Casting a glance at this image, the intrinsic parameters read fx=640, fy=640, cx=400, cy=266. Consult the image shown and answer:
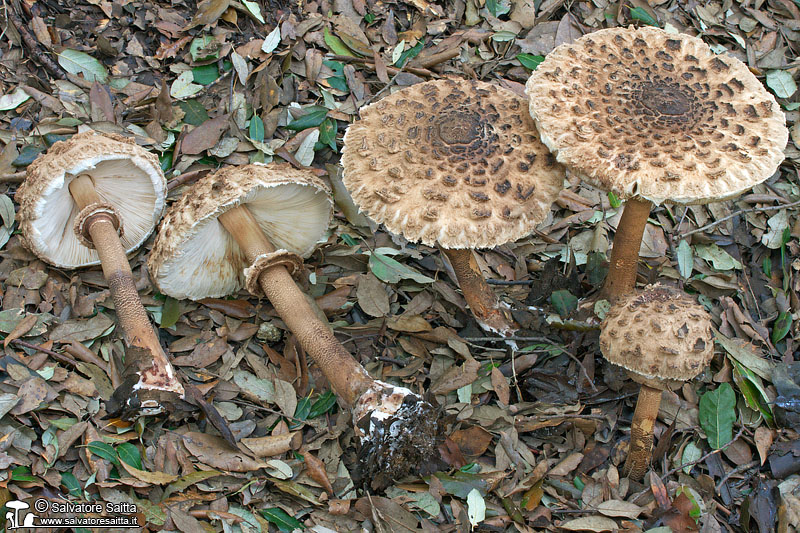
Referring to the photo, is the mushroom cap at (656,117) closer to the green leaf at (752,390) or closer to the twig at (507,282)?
the green leaf at (752,390)

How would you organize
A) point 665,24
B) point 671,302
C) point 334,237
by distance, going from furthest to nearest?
point 665,24, point 334,237, point 671,302

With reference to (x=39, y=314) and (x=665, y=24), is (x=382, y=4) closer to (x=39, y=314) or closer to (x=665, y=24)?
(x=665, y=24)

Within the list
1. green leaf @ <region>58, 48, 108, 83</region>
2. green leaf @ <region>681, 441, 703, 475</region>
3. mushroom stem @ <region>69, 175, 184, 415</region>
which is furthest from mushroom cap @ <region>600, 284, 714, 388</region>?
green leaf @ <region>58, 48, 108, 83</region>

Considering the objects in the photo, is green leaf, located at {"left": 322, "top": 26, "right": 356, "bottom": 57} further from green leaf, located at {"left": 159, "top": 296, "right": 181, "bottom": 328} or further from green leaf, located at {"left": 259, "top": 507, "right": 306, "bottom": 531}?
green leaf, located at {"left": 259, "top": 507, "right": 306, "bottom": 531}

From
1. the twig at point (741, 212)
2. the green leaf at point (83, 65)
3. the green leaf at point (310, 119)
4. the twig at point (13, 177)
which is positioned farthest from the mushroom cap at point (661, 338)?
the green leaf at point (83, 65)

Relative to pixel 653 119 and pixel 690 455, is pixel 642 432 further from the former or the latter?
pixel 653 119

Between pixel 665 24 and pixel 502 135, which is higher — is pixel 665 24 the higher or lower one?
the lower one

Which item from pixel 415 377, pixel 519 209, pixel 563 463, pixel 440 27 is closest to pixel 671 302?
pixel 519 209

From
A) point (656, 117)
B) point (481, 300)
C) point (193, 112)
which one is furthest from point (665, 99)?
point (193, 112)
